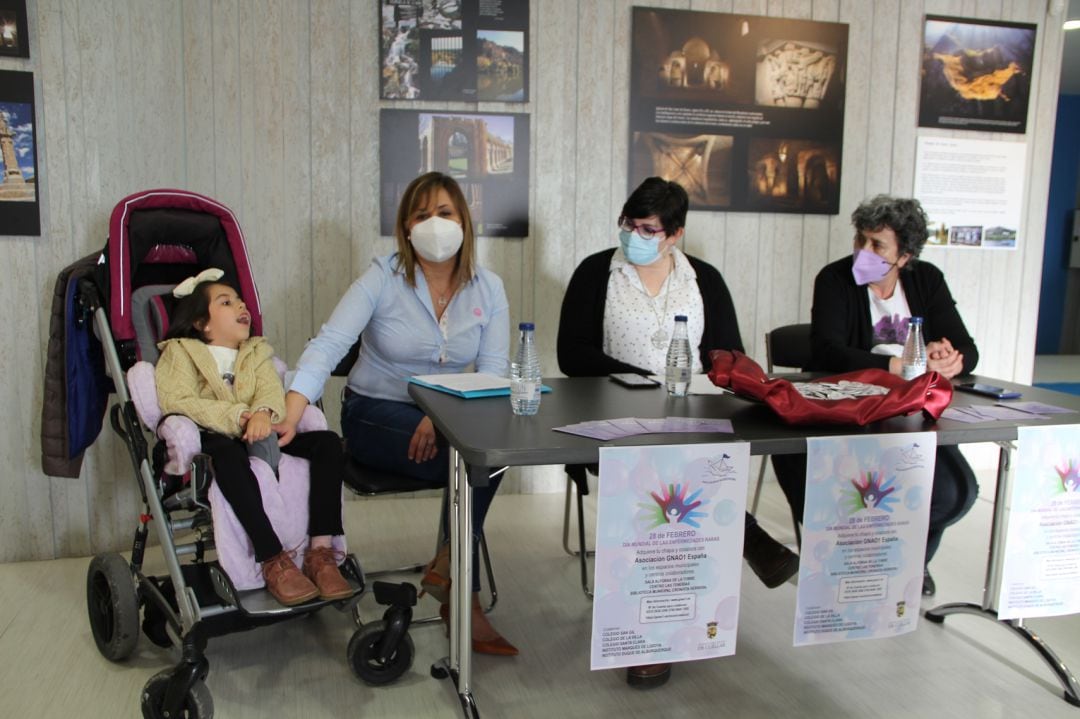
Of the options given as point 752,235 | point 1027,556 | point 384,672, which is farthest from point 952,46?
point 384,672

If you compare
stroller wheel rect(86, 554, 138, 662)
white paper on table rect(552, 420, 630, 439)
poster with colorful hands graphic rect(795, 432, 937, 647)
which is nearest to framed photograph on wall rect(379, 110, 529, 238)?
stroller wheel rect(86, 554, 138, 662)

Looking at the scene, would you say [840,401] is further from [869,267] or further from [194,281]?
[194,281]

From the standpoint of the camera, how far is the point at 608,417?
6.23 feet

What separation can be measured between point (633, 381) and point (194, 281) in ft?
4.00

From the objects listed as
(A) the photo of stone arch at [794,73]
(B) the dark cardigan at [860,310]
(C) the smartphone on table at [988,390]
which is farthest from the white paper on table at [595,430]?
(A) the photo of stone arch at [794,73]

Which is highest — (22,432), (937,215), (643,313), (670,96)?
(670,96)

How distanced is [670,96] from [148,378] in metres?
2.41

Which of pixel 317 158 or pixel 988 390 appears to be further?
pixel 317 158

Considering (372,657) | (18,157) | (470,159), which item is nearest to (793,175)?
(470,159)

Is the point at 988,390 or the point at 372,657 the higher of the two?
the point at 988,390

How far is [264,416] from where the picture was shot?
89.0 inches

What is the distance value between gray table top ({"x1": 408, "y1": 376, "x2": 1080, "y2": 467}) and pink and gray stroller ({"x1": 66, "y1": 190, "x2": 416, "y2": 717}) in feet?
1.77

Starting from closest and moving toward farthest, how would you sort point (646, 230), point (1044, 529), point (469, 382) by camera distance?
point (1044, 529) < point (469, 382) < point (646, 230)

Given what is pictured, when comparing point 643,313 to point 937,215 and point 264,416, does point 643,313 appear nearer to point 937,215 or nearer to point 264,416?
point 264,416
